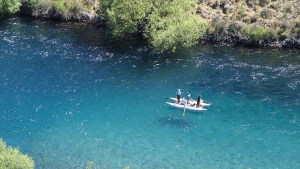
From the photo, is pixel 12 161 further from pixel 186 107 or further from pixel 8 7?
pixel 8 7

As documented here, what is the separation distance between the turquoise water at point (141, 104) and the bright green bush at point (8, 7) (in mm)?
7668

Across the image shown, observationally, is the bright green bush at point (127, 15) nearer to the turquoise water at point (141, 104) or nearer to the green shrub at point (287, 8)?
the turquoise water at point (141, 104)

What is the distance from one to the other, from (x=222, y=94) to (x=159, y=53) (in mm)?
16719

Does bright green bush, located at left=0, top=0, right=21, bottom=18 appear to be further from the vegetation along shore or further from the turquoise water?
the turquoise water

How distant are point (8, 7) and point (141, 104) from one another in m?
43.5

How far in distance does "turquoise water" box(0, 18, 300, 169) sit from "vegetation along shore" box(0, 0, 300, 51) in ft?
9.61

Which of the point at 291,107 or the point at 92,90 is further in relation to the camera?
the point at 92,90

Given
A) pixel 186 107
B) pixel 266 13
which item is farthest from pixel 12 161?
pixel 266 13

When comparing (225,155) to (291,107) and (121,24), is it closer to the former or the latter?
(291,107)

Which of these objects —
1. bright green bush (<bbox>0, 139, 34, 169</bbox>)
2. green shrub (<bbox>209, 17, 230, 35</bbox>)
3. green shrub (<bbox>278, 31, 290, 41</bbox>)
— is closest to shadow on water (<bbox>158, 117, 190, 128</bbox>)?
bright green bush (<bbox>0, 139, 34, 169</bbox>)

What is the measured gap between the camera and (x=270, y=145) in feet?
198

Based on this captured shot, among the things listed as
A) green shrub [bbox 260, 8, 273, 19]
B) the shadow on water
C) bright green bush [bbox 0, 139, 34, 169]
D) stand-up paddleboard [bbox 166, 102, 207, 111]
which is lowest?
the shadow on water

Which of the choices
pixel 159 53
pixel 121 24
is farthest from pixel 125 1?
pixel 159 53

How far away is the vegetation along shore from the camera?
278 feet
